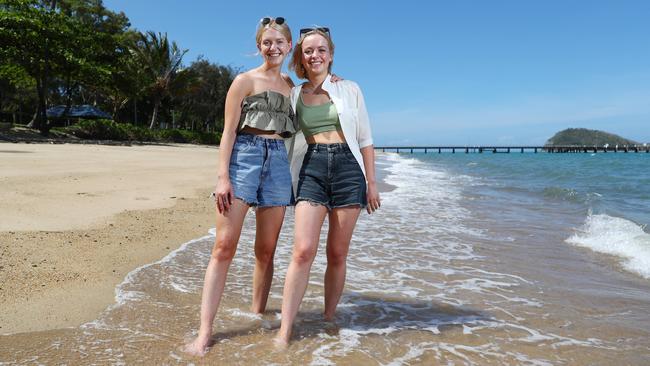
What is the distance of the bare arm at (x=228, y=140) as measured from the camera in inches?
110

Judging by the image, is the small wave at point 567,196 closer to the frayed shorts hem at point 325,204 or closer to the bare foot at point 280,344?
the frayed shorts hem at point 325,204

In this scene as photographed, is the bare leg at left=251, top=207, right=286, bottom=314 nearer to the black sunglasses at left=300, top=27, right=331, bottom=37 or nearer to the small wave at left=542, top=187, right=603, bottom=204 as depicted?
the black sunglasses at left=300, top=27, right=331, bottom=37

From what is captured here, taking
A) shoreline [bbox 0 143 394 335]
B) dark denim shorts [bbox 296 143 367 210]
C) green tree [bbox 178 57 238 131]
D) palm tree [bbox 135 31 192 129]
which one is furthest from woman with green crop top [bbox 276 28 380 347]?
green tree [bbox 178 57 238 131]

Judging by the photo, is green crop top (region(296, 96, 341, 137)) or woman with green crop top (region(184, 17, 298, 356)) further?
green crop top (region(296, 96, 341, 137))

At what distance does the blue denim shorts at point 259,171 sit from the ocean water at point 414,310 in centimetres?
86

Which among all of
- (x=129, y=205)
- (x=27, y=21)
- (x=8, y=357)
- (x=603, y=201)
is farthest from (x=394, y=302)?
(x=27, y=21)

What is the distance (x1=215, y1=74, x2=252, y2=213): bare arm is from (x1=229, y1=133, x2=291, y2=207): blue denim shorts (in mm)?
46

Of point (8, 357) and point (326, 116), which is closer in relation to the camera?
point (8, 357)

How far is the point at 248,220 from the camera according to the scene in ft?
24.3

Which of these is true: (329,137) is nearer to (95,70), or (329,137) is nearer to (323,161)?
(323,161)

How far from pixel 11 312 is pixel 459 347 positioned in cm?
280

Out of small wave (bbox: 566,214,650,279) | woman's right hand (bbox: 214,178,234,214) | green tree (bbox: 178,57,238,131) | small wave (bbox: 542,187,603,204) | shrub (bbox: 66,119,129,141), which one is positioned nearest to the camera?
woman's right hand (bbox: 214,178,234,214)

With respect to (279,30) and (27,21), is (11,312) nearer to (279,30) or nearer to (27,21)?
(279,30)

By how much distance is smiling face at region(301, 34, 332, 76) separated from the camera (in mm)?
3010
